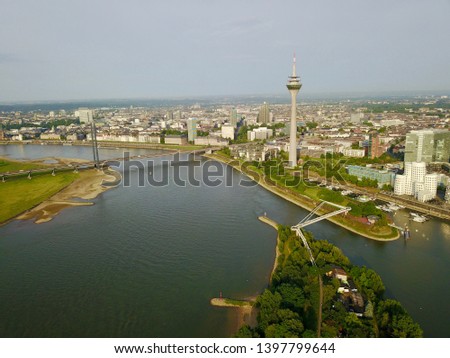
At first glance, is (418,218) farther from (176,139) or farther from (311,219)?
(176,139)

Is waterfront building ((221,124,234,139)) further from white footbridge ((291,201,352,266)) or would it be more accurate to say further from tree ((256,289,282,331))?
tree ((256,289,282,331))

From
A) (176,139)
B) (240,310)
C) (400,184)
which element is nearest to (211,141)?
(176,139)

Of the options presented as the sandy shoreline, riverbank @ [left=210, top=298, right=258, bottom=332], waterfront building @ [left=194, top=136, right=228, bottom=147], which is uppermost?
waterfront building @ [left=194, top=136, right=228, bottom=147]

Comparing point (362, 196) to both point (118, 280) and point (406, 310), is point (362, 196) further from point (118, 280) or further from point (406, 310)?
point (118, 280)

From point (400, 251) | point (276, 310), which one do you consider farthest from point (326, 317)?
point (400, 251)

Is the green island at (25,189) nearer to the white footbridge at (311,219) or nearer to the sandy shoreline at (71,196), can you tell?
the sandy shoreline at (71,196)

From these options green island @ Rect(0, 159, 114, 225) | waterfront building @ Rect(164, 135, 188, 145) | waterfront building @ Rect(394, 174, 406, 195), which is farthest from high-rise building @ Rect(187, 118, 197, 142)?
waterfront building @ Rect(394, 174, 406, 195)

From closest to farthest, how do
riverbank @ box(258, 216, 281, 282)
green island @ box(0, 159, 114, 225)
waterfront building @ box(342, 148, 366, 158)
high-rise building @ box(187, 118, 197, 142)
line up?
1. riverbank @ box(258, 216, 281, 282)
2. green island @ box(0, 159, 114, 225)
3. waterfront building @ box(342, 148, 366, 158)
4. high-rise building @ box(187, 118, 197, 142)
